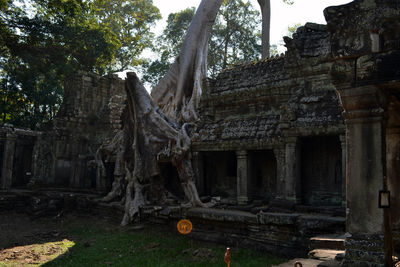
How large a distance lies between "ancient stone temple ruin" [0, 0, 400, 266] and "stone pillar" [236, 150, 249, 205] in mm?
31

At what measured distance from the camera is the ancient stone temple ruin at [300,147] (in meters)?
3.95

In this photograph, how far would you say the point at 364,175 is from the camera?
3943 millimetres

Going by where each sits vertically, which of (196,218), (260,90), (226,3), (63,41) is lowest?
(196,218)

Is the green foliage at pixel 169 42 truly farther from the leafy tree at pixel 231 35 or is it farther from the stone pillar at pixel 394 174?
the stone pillar at pixel 394 174

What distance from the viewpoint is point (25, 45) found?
663 inches

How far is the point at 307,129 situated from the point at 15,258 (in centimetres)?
752

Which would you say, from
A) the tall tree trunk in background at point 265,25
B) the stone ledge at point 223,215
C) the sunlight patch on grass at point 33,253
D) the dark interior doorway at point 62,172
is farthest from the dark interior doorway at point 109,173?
the tall tree trunk in background at point 265,25

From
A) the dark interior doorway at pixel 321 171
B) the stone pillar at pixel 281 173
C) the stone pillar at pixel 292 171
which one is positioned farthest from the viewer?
the dark interior doorway at pixel 321 171

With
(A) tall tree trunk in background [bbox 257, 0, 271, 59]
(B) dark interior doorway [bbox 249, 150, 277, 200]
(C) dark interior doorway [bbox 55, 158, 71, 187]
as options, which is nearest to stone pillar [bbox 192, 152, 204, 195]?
(B) dark interior doorway [bbox 249, 150, 277, 200]

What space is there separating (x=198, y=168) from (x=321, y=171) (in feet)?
13.5

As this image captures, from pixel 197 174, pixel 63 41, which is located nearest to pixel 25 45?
pixel 63 41

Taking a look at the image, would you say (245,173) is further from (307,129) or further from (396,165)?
(396,165)

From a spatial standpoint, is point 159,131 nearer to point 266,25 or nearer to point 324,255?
point 324,255

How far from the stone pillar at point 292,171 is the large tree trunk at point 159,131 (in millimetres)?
2640
